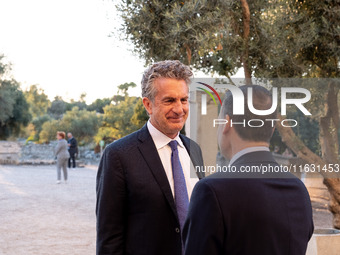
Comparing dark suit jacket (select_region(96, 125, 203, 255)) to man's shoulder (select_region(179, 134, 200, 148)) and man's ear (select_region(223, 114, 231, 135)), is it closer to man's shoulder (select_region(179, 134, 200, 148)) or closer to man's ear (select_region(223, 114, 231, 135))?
man's shoulder (select_region(179, 134, 200, 148))

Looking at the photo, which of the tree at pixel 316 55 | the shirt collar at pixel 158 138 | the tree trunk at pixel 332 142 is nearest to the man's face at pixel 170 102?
the shirt collar at pixel 158 138

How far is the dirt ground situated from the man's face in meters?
5.46

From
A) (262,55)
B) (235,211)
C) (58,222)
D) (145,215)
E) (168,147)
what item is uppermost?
(262,55)

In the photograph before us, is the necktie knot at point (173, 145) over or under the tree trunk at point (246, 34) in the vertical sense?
under

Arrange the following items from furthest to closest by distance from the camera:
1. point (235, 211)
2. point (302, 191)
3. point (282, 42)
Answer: point (282, 42) → point (302, 191) → point (235, 211)

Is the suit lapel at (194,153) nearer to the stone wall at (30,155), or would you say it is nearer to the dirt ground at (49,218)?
the dirt ground at (49,218)

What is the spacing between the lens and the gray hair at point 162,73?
275cm

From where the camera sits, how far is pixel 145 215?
262cm

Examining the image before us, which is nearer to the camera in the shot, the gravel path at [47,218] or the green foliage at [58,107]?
the gravel path at [47,218]

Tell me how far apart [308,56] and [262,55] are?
1067mm

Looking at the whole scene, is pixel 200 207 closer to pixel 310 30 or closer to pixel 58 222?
pixel 310 30

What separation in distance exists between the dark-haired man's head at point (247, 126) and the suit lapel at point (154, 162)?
96cm

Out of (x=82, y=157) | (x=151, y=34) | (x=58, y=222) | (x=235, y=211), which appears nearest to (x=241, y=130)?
(x=235, y=211)

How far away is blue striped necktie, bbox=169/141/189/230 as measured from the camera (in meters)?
2.67
